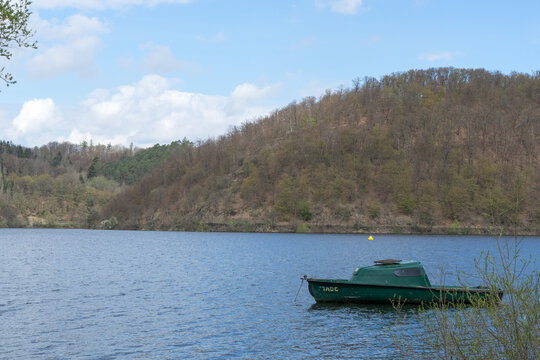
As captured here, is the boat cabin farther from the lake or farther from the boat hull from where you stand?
the lake

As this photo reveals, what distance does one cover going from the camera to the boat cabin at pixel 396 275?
33281 mm

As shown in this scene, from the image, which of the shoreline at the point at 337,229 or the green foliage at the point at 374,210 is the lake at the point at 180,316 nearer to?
the shoreline at the point at 337,229

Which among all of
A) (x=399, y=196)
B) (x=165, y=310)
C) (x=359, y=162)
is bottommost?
(x=165, y=310)

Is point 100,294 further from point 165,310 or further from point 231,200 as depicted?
point 231,200

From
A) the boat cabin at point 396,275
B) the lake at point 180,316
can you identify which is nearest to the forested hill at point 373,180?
the lake at point 180,316

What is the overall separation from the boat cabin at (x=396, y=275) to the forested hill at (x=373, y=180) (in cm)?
11695

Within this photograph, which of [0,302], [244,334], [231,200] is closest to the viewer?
[244,334]

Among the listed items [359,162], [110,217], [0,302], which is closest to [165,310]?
[0,302]

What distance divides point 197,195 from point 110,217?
125 ft

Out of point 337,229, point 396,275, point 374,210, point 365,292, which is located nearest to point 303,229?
point 337,229

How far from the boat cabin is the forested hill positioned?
116952mm

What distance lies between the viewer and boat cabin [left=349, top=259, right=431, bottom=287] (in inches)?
1310

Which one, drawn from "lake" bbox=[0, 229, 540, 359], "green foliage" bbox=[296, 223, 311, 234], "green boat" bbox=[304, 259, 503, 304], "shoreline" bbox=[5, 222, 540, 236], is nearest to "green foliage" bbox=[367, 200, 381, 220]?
"shoreline" bbox=[5, 222, 540, 236]

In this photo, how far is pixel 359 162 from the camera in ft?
576
